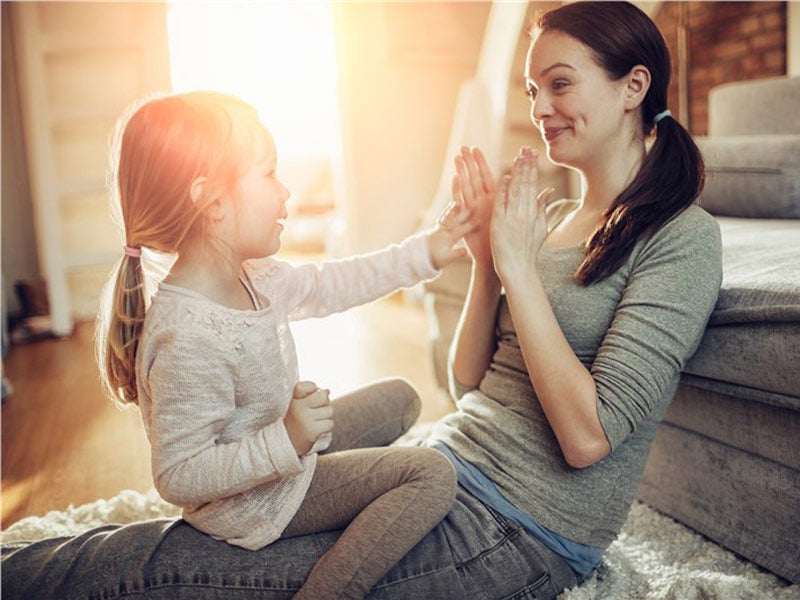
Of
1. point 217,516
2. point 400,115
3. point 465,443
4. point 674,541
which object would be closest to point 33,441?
point 217,516

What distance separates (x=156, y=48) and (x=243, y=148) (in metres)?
2.90

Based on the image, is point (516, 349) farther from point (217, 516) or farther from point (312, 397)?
point (217, 516)

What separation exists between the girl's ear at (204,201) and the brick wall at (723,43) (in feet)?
9.13

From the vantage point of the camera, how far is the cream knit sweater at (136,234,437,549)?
81cm

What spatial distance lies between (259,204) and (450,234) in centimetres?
36

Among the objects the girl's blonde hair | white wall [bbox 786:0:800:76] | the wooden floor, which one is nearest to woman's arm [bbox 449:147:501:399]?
the girl's blonde hair

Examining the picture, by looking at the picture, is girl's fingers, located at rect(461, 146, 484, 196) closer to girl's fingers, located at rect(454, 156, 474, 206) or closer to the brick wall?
girl's fingers, located at rect(454, 156, 474, 206)

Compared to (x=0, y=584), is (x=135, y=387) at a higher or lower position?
higher

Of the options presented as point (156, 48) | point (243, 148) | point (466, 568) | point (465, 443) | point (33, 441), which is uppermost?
point (156, 48)

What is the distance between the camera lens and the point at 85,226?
3.61 metres

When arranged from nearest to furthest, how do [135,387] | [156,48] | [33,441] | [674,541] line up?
[135,387] → [674,541] → [33,441] → [156,48]

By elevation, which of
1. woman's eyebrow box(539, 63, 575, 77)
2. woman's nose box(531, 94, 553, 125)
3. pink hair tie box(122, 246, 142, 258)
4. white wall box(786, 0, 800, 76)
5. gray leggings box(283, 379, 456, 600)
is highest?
white wall box(786, 0, 800, 76)

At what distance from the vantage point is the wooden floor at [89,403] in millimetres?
1603

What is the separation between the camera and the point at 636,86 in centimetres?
99
